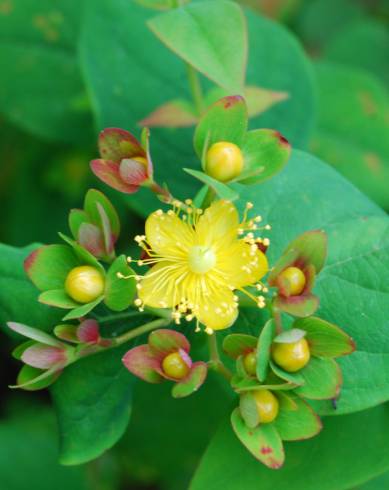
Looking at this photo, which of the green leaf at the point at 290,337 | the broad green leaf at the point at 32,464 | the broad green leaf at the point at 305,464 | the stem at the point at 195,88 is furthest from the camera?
the broad green leaf at the point at 32,464

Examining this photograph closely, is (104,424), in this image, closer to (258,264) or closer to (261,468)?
(261,468)

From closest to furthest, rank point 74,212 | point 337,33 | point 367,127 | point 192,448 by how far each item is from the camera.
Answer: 1. point 74,212
2. point 192,448
3. point 367,127
4. point 337,33

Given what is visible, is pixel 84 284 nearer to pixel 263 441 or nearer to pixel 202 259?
pixel 202 259

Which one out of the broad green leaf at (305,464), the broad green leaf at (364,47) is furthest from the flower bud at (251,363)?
the broad green leaf at (364,47)

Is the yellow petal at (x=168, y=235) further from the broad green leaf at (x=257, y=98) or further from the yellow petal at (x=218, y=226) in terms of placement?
the broad green leaf at (x=257, y=98)

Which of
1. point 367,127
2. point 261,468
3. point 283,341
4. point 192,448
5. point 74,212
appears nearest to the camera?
point 283,341

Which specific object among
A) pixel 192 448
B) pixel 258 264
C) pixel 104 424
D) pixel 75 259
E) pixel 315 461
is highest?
pixel 258 264

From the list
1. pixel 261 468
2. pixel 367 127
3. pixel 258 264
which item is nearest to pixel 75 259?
pixel 258 264
